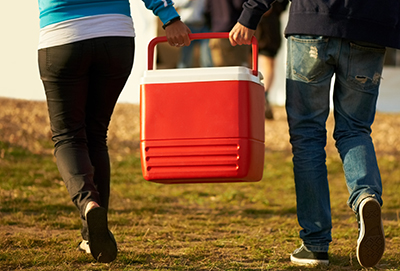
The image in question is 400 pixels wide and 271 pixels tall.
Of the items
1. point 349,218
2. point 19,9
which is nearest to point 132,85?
point 19,9

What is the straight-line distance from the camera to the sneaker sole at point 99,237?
2.16 metres

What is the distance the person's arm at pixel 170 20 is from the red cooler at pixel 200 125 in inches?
9.1

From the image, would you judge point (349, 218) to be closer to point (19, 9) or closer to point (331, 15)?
point (331, 15)

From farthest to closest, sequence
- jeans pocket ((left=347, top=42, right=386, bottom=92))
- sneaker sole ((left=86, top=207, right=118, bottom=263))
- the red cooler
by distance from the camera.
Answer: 1. jeans pocket ((left=347, top=42, right=386, bottom=92))
2. the red cooler
3. sneaker sole ((left=86, top=207, right=118, bottom=263))

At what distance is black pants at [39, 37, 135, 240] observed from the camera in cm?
232

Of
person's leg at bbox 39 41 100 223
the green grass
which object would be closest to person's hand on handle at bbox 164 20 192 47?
person's leg at bbox 39 41 100 223

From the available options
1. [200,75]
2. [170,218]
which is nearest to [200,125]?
[200,75]

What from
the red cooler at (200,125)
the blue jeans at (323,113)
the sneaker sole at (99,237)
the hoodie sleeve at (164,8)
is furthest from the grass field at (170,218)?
the hoodie sleeve at (164,8)

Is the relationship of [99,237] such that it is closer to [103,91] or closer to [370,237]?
[103,91]

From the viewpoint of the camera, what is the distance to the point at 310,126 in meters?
2.48

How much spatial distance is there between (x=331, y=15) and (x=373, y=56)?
26 centimetres

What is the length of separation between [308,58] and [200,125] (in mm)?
536

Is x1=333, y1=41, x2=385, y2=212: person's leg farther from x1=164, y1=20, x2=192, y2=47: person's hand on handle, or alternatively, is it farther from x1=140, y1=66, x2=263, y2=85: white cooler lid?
x1=164, y1=20, x2=192, y2=47: person's hand on handle

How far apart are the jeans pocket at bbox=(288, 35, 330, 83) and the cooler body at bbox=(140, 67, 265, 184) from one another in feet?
0.75
